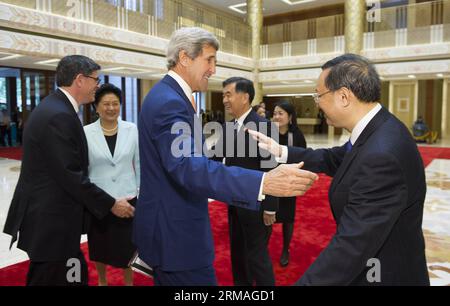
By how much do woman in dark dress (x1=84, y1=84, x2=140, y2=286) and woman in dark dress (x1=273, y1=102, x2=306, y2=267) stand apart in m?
1.66

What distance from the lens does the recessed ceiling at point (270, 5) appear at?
19281 millimetres

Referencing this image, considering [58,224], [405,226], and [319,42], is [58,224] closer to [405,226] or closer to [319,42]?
[405,226]

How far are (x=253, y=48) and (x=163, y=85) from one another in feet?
56.3

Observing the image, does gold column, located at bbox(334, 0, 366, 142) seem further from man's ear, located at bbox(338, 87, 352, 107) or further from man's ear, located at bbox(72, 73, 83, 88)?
man's ear, located at bbox(338, 87, 352, 107)

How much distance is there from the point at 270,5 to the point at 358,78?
66.3 ft

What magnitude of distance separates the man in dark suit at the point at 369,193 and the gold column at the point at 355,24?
15.2m

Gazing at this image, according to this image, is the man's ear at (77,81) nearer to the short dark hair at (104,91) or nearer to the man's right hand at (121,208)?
the short dark hair at (104,91)

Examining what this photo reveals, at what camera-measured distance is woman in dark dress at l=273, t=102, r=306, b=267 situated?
3918mm

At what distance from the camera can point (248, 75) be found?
18.0 meters

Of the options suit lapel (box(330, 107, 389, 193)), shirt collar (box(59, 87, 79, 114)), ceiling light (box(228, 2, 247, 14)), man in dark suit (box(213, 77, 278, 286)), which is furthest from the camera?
ceiling light (box(228, 2, 247, 14))

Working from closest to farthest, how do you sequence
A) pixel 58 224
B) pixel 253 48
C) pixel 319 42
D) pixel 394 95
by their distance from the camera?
1. pixel 58 224
2. pixel 319 42
3. pixel 253 48
4. pixel 394 95

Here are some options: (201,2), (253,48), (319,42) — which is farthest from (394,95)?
(201,2)

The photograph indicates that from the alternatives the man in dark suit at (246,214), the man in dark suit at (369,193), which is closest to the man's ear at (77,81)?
the man in dark suit at (246,214)

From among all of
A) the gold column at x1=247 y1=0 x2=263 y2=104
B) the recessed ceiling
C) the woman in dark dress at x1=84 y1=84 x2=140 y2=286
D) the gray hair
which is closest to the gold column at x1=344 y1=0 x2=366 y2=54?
the gold column at x1=247 y1=0 x2=263 y2=104
